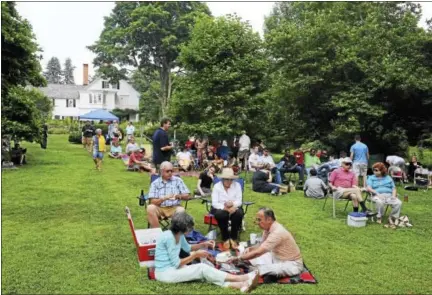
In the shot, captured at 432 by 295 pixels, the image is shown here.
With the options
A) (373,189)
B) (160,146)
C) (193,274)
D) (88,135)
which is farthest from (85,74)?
(193,274)

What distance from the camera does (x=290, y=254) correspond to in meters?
5.40

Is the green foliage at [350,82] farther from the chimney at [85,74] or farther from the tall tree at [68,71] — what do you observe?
the tall tree at [68,71]

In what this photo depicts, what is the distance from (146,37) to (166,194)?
34584 millimetres

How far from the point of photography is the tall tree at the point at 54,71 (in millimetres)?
99375

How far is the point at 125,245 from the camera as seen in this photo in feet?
21.8

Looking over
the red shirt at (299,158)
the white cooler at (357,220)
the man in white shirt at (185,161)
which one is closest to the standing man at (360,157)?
the red shirt at (299,158)

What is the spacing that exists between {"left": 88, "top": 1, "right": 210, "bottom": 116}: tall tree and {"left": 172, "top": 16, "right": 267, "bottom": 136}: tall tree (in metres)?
17.9

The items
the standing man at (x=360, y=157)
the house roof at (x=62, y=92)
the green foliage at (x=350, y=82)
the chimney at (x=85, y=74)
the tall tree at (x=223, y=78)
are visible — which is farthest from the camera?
the chimney at (x=85, y=74)

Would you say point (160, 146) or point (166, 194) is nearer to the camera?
point (166, 194)

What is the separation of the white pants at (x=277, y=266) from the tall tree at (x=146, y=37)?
1298 inches

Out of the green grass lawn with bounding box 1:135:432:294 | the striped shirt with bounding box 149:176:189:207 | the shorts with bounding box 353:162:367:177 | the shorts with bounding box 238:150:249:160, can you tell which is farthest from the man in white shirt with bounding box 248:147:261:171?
the striped shirt with bounding box 149:176:189:207

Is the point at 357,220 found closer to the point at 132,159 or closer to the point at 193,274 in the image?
the point at 193,274

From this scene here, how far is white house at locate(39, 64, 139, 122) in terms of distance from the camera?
2162 inches

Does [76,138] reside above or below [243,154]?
above
